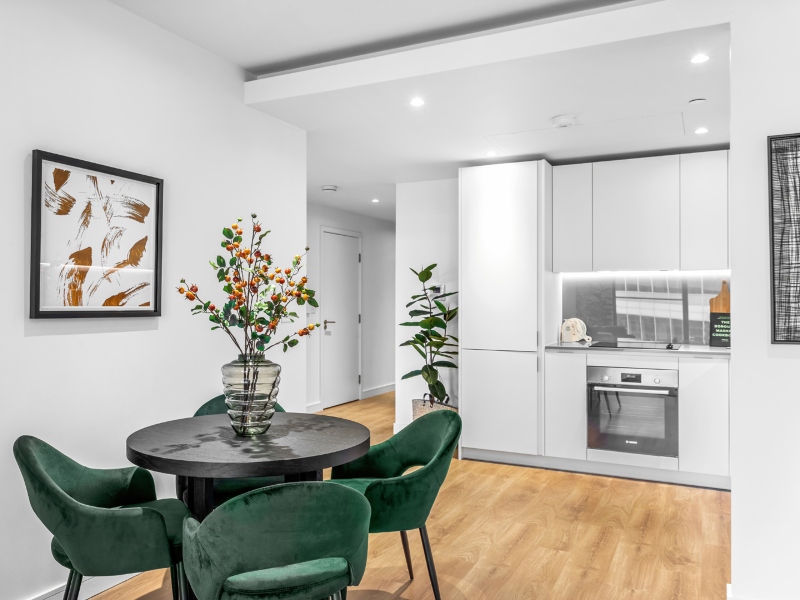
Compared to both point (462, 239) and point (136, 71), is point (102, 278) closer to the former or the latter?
point (136, 71)

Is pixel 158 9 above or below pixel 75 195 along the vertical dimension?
above

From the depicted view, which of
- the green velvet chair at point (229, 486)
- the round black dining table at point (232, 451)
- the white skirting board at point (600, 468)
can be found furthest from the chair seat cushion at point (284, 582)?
the white skirting board at point (600, 468)

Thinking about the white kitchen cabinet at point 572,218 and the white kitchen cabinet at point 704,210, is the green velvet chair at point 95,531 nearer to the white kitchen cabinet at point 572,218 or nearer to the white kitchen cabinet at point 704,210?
the white kitchen cabinet at point 572,218

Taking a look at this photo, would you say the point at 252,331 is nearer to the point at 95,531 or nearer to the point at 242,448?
the point at 242,448

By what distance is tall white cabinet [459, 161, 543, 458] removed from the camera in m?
4.64

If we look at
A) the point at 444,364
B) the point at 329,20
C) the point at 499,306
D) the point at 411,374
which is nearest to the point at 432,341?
the point at 444,364

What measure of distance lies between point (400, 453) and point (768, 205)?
1853 millimetres

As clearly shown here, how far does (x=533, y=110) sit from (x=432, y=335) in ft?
7.15

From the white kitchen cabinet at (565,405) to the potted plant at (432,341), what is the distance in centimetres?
85

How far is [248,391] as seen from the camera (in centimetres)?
226

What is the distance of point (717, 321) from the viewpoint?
4.54m

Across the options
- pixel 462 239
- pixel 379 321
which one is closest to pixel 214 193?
pixel 462 239

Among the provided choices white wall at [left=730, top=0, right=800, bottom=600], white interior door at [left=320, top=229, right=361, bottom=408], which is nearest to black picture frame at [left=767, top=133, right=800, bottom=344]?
white wall at [left=730, top=0, right=800, bottom=600]

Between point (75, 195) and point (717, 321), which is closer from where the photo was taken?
point (75, 195)
